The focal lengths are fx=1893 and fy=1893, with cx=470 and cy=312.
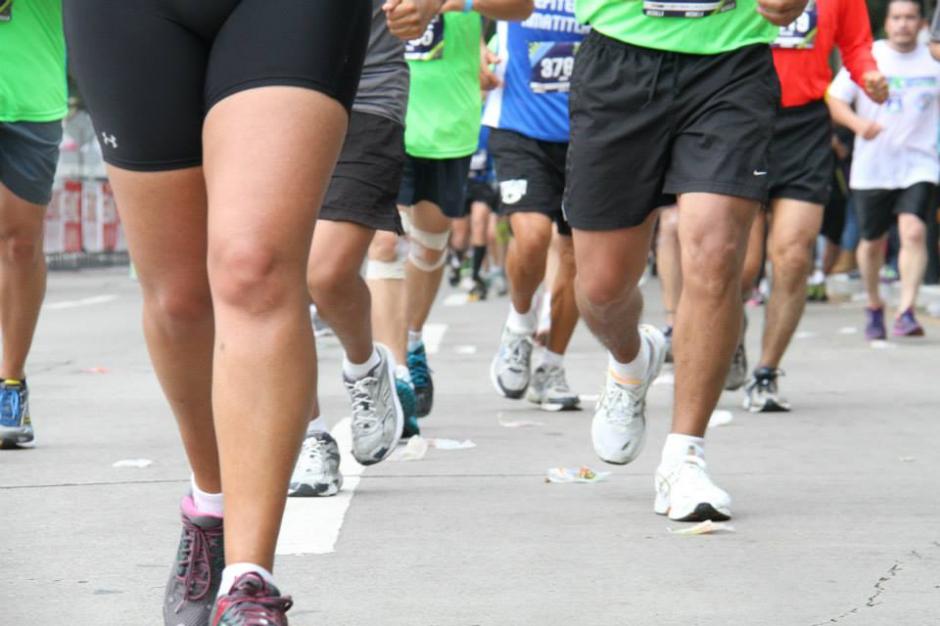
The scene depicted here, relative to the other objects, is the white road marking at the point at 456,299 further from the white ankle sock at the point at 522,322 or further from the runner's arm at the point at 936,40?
the runner's arm at the point at 936,40

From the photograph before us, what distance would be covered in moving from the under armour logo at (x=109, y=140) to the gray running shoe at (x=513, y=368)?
472cm

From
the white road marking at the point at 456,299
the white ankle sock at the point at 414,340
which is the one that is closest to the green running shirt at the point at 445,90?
the white ankle sock at the point at 414,340

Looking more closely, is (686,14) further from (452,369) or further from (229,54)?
(452,369)

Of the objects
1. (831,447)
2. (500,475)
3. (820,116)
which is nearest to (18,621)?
(500,475)

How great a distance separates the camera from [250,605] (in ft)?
10.0

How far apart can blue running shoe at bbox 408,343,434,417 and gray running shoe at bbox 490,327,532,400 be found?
63 cm

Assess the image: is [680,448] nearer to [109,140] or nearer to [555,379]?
[109,140]

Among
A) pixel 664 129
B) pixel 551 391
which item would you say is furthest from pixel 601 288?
pixel 551 391

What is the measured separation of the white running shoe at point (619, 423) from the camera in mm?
5414

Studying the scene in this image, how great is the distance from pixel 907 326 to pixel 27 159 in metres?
7.60

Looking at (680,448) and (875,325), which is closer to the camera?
(680,448)

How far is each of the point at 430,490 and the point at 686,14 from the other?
1525 mm

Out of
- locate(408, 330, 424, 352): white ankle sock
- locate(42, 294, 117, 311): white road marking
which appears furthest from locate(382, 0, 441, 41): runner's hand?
locate(42, 294, 117, 311): white road marking

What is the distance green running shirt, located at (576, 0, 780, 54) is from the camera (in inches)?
196
